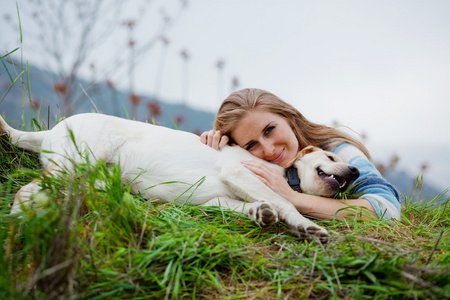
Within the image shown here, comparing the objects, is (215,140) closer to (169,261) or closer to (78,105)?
(169,261)

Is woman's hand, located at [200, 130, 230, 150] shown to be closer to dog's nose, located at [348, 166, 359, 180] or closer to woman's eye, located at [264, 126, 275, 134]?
woman's eye, located at [264, 126, 275, 134]

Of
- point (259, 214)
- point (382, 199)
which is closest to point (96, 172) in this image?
point (259, 214)

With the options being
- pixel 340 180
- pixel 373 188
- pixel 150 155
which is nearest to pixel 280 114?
pixel 340 180

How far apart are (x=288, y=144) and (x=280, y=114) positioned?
36cm

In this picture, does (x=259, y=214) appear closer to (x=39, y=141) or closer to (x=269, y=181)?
(x=269, y=181)

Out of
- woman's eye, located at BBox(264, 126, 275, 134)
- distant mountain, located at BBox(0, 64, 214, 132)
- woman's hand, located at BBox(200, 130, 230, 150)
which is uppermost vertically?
woman's eye, located at BBox(264, 126, 275, 134)

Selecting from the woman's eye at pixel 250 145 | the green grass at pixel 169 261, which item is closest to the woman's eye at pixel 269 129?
the woman's eye at pixel 250 145

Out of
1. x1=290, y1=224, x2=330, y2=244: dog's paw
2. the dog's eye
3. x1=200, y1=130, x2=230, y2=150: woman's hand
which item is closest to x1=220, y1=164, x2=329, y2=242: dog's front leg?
x1=290, y1=224, x2=330, y2=244: dog's paw

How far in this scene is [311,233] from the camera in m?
2.11

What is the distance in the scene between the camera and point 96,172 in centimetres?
191

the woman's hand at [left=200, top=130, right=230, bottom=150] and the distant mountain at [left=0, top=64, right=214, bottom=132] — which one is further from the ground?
the woman's hand at [left=200, top=130, right=230, bottom=150]

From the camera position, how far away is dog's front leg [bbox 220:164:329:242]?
6.94 feet

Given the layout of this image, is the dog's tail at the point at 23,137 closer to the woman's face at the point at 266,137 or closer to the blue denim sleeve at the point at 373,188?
the woman's face at the point at 266,137

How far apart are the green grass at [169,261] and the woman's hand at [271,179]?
1.79 feet
